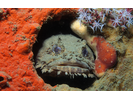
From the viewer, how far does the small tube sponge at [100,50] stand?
3414 millimetres

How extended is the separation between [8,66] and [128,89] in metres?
3.59

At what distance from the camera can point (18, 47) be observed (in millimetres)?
2754

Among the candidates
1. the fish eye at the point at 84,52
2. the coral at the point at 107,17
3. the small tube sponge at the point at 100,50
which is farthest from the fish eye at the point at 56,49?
the coral at the point at 107,17

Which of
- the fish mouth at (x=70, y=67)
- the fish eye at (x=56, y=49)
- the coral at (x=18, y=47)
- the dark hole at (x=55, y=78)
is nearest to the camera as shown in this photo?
the coral at (x=18, y=47)

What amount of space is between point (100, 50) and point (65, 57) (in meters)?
1.43

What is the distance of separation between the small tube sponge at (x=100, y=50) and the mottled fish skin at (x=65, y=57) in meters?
0.27

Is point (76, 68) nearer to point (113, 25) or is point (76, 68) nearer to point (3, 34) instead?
point (113, 25)

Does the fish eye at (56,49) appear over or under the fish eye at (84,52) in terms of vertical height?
over

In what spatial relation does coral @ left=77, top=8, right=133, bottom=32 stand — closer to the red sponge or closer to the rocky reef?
the rocky reef

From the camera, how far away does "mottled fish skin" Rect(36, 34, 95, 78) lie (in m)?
3.12

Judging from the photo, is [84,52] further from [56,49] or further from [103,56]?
[56,49]

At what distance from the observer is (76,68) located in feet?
10.1

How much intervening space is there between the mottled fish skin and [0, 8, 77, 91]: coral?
67 cm

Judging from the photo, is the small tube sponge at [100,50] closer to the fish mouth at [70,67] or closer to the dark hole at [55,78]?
the dark hole at [55,78]
